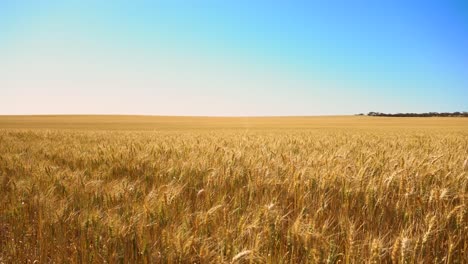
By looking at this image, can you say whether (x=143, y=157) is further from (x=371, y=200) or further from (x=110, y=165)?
(x=371, y=200)

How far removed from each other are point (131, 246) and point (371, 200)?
6.63ft

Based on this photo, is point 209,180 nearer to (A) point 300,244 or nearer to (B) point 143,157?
(A) point 300,244

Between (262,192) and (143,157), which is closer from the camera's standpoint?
(262,192)

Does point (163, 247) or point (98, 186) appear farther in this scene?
point (98, 186)

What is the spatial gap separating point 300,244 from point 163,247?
835 millimetres

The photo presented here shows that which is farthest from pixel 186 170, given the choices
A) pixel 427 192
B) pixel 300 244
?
pixel 427 192

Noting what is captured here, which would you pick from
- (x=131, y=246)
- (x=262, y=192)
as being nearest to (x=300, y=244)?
(x=131, y=246)

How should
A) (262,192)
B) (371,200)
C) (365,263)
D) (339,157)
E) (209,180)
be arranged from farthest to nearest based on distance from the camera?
(339,157) < (209,180) < (262,192) < (371,200) < (365,263)

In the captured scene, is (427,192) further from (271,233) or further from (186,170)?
(186,170)

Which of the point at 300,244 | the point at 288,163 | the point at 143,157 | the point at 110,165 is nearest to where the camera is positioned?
the point at 300,244

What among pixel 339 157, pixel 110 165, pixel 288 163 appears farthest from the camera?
pixel 110 165

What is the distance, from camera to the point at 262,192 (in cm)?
322

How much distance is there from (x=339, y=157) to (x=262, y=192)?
165 cm

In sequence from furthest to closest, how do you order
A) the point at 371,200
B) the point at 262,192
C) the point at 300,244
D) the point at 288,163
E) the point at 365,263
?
the point at 288,163
the point at 262,192
the point at 371,200
the point at 300,244
the point at 365,263
